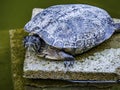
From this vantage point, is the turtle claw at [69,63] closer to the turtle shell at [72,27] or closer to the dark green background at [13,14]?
the turtle shell at [72,27]

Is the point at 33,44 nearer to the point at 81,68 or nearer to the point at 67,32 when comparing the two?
the point at 67,32

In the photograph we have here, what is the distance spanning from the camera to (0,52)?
3.84m

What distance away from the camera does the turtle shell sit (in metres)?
2.69

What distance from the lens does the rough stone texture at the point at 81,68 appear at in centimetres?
263

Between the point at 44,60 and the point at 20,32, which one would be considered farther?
the point at 20,32

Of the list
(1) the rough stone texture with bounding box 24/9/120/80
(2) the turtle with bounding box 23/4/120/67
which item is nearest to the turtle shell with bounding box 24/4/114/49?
(2) the turtle with bounding box 23/4/120/67

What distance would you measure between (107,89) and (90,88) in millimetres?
123

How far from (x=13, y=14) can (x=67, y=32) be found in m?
2.01

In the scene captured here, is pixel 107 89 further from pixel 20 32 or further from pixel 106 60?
pixel 20 32

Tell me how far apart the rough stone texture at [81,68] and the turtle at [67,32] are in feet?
0.16

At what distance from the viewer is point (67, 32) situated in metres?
2.71

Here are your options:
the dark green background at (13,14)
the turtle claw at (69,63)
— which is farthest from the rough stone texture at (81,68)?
the dark green background at (13,14)

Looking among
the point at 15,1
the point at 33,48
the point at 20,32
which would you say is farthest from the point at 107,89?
the point at 15,1

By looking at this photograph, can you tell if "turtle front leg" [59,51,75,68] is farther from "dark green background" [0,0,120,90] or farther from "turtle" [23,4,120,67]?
"dark green background" [0,0,120,90]
